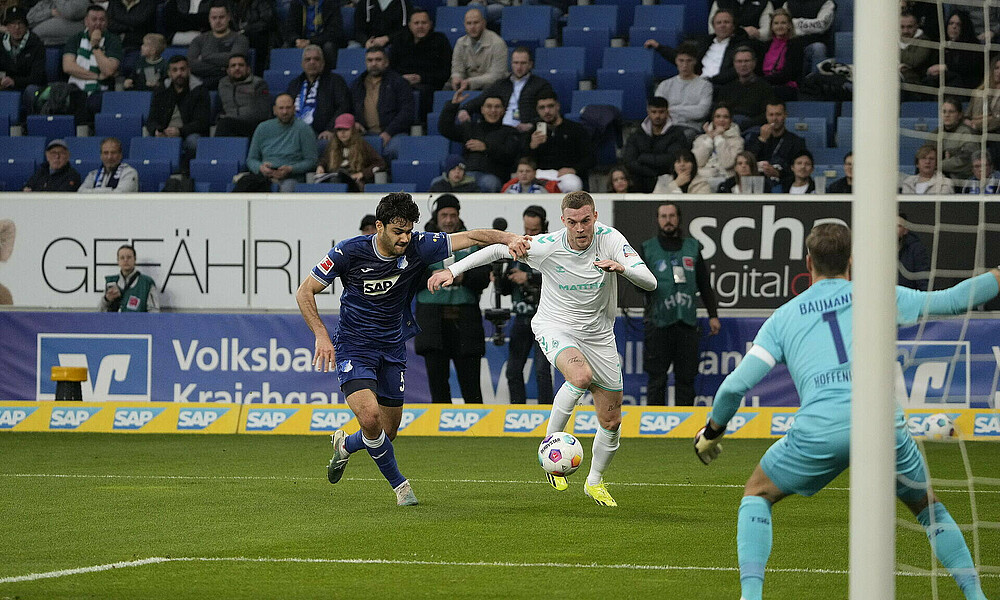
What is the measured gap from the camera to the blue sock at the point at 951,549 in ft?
18.0

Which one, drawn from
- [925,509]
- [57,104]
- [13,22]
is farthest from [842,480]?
[13,22]

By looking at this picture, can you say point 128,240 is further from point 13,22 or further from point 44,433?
point 13,22

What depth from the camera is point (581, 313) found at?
9.91 m

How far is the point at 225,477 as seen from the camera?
11117 millimetres

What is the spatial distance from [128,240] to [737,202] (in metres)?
7.29

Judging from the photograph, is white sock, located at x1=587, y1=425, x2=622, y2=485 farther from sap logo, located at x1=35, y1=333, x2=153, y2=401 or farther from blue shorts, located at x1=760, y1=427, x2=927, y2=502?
sap logo, located at x1=35, y1=333, x2=153, y2=401

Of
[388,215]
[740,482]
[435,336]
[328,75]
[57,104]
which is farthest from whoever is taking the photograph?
[57,104]

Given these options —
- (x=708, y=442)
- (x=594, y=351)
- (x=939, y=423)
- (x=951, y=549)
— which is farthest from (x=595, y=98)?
(x=951, y=549)

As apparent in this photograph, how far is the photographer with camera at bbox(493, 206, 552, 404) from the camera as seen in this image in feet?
47.9

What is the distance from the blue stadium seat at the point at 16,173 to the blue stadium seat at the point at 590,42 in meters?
7.60

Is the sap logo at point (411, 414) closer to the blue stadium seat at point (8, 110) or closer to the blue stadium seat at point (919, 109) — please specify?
the blue stadium seat at point (919, 109)

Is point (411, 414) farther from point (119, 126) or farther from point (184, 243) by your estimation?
point (119, 126)

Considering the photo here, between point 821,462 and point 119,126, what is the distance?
15.8 m

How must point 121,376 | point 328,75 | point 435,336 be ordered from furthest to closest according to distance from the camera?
1. point 328,75
2. point 121,376
3. point 435,336
